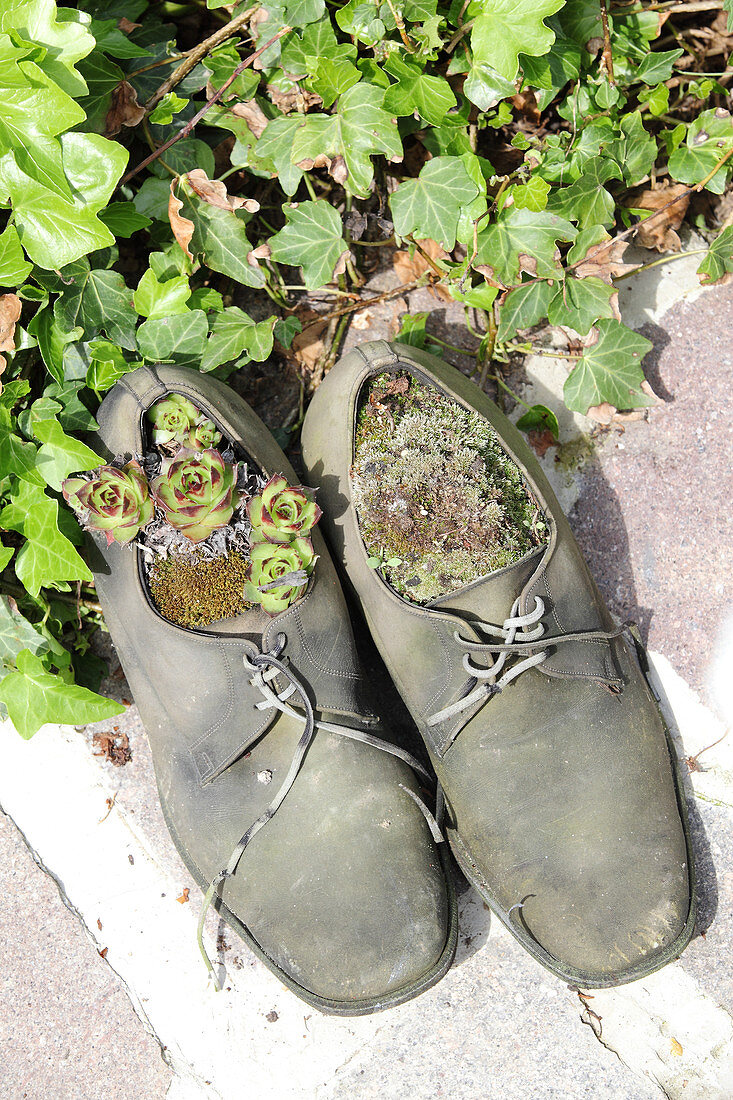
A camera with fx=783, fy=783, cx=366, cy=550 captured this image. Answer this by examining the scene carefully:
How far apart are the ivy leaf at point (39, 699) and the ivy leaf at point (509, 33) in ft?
4.88

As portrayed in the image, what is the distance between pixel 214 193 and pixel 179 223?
3.9 inches

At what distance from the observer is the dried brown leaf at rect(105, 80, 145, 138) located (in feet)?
5.43

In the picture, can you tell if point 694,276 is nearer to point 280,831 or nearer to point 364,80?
point 364,80

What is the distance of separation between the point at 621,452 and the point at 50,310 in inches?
53.4

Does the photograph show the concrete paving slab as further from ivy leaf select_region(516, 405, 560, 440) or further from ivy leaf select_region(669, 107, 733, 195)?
ivy leaf select_region(669, 107, 733, 195)

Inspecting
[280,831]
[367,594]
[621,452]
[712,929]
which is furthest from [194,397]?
[712,929]

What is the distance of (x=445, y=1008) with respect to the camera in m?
1.81

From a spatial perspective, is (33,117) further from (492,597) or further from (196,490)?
(492,597)

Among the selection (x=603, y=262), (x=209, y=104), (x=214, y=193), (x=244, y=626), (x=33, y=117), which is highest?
(x=33, y=117)

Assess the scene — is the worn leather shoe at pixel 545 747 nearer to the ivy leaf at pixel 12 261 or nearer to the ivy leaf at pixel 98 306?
the ivy leaf at pixel 98 306

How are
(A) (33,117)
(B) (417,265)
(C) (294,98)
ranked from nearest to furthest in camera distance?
(A) (33,117), (C) (294,98), (B) (417,265)

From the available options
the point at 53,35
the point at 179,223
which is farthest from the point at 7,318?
the point at 53,35

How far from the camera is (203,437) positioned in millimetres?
1600

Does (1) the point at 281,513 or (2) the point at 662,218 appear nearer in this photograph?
(1) the point at 281,513
